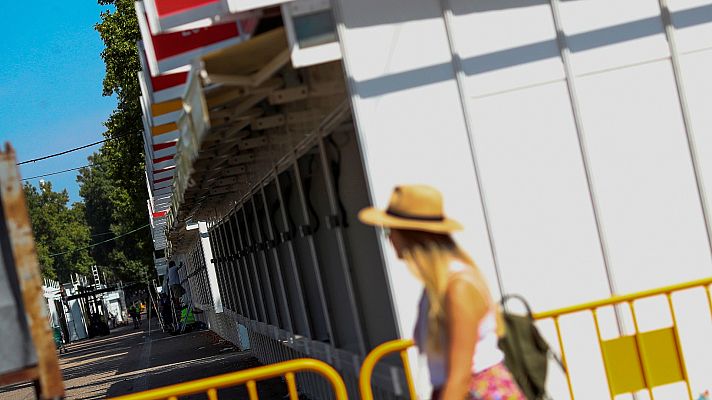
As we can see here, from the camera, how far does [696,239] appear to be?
7.97m

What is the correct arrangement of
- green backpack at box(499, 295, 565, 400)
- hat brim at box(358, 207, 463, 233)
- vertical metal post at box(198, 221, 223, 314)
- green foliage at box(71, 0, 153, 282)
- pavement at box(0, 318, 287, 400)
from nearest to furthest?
hat brim at box(358, 207, 463, 233) → green backpack at box(499, 295, 565, 400) → pavement at box(0, 318, 287, 400) → vertical metal post at box(198, 221, 223, 314) → green foliage at box(71, 0, 153, 282)

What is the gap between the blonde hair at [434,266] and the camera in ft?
13.9

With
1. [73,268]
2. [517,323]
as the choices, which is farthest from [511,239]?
[73,268]

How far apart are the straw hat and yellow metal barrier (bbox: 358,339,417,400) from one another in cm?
196

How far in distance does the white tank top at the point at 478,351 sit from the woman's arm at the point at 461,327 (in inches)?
2.7

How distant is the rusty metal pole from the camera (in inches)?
189

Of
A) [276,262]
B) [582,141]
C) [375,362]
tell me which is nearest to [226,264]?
[276,262]

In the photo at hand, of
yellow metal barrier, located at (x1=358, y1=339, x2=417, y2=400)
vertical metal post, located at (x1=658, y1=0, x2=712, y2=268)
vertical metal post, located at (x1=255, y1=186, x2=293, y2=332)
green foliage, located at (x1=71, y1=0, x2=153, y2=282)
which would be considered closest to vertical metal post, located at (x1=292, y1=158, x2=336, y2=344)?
vertical metal post, located at (x1=255, y1=186, x2=293, y2=332)

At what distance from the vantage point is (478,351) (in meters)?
4.38

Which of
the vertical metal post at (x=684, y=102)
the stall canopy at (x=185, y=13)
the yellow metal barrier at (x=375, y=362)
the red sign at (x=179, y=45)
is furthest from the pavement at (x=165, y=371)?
the yellow metal barrier at (x=375, y=362)

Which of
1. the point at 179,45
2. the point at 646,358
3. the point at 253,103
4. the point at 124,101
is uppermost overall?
the point at 124,101

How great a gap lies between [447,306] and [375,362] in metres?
2.50

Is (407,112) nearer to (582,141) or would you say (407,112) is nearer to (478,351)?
(582,141)

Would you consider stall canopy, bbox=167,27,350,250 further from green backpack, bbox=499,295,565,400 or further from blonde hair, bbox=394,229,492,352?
blonde hair, bbox=394,229,492,352
